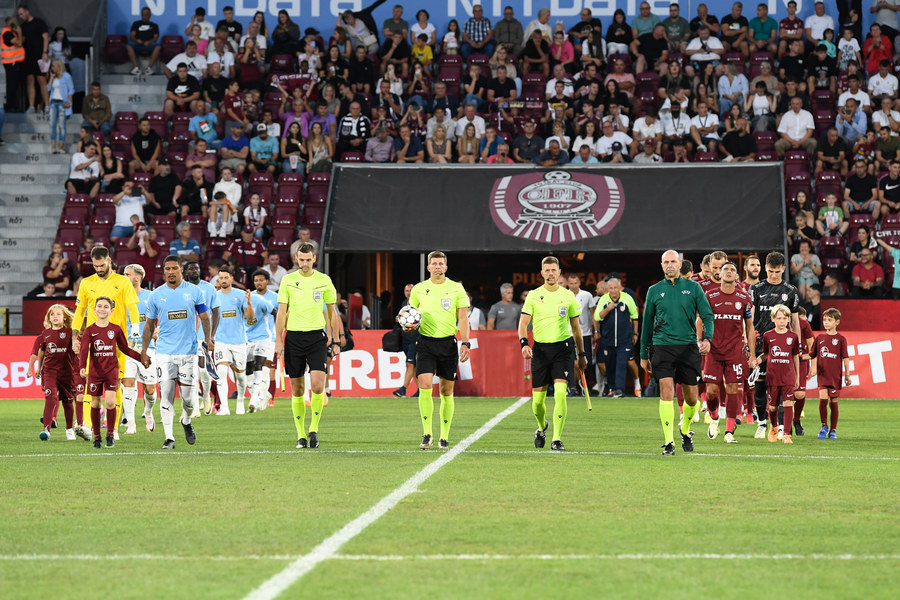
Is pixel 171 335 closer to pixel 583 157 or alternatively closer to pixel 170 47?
pixel 583 157

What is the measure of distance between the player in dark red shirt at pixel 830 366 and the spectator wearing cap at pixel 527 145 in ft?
42.8

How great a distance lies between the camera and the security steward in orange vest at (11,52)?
31.9 m

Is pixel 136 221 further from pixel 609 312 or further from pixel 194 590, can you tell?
pixel 194 590

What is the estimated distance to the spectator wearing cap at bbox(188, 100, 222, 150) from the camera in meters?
30.7

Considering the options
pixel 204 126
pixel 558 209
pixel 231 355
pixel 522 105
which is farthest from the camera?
pixel 204 126

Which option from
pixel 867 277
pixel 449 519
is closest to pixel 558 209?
pixel 867 277

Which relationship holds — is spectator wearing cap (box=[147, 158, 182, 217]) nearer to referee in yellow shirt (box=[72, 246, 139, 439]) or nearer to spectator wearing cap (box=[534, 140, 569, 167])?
spectator wearing cap (box=[534, 140, 569, 167])

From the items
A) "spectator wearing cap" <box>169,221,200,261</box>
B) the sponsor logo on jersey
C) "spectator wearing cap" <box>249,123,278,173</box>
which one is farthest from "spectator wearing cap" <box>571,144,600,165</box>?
"spectator wearing cap" <box>169,221,200,261</box>

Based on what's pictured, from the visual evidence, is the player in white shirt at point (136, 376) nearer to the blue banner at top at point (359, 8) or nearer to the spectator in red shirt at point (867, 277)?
the spectator in red shirt at point (867, 277)

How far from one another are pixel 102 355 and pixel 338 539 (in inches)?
278

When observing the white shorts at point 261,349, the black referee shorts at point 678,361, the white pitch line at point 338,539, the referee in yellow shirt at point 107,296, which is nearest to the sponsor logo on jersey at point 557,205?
the white shorts at point 261,349

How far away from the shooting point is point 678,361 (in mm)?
13703

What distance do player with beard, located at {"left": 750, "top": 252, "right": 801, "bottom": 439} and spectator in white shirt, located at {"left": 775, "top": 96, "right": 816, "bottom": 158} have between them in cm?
1361

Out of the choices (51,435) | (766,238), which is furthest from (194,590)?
(766,238)
